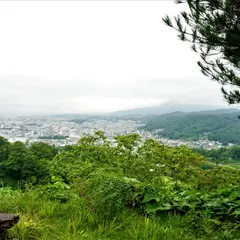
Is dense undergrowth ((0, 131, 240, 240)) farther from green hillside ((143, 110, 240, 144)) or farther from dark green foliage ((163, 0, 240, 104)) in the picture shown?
green hillside ((143, 110, 240, 144))

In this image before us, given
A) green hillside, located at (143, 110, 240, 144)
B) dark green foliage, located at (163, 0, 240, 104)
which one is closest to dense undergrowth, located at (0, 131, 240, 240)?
dark green foliage, located at (163, 0, 240, 104)

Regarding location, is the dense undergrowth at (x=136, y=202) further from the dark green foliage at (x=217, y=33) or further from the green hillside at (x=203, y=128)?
the green hillside at (x=203, y=128)

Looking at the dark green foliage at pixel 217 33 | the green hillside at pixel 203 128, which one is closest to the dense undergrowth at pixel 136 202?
the dark green foliage at pixel 217 33

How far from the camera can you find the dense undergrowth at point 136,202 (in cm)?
332

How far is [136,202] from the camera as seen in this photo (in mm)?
4254

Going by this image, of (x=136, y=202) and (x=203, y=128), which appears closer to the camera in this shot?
(x=136, y=202)

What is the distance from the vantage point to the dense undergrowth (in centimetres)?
332

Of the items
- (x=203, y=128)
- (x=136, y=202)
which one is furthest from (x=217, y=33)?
A: (x=203, y=128)

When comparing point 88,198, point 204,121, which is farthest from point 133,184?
point 204,121

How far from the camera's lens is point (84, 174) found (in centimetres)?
519

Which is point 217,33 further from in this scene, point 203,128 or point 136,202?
point 203,128

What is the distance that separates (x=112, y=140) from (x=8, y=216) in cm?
344

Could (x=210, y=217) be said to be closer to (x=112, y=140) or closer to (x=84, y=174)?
(x=84, y=174)

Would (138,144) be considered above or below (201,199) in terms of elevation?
above
